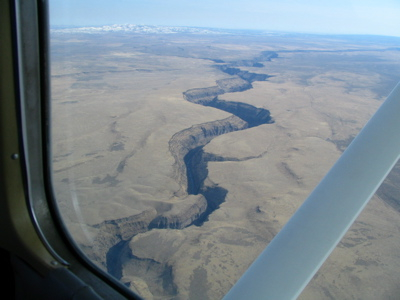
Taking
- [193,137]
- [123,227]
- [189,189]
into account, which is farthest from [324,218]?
[193,137]

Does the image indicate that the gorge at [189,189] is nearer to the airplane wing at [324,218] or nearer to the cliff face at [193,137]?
the cliff face at [193,137]

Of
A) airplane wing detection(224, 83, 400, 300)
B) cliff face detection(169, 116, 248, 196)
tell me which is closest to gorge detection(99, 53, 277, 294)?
cliff face detection(169, 116, 248, 196)

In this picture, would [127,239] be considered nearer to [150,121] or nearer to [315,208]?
[315,208]

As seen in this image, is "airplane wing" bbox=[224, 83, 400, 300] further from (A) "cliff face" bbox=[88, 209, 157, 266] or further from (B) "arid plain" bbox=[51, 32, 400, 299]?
(A) "cliff face" bbox=[88, 209, 157, 266]

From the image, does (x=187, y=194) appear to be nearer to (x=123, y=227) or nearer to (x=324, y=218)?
(x=123, y=227)

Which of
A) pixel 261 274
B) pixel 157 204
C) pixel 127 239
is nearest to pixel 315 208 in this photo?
pixel 261 274

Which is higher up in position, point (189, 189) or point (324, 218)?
point (324, 218)

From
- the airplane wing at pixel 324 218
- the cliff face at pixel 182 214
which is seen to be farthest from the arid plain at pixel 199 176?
the airplane wing at pixel 324 218
